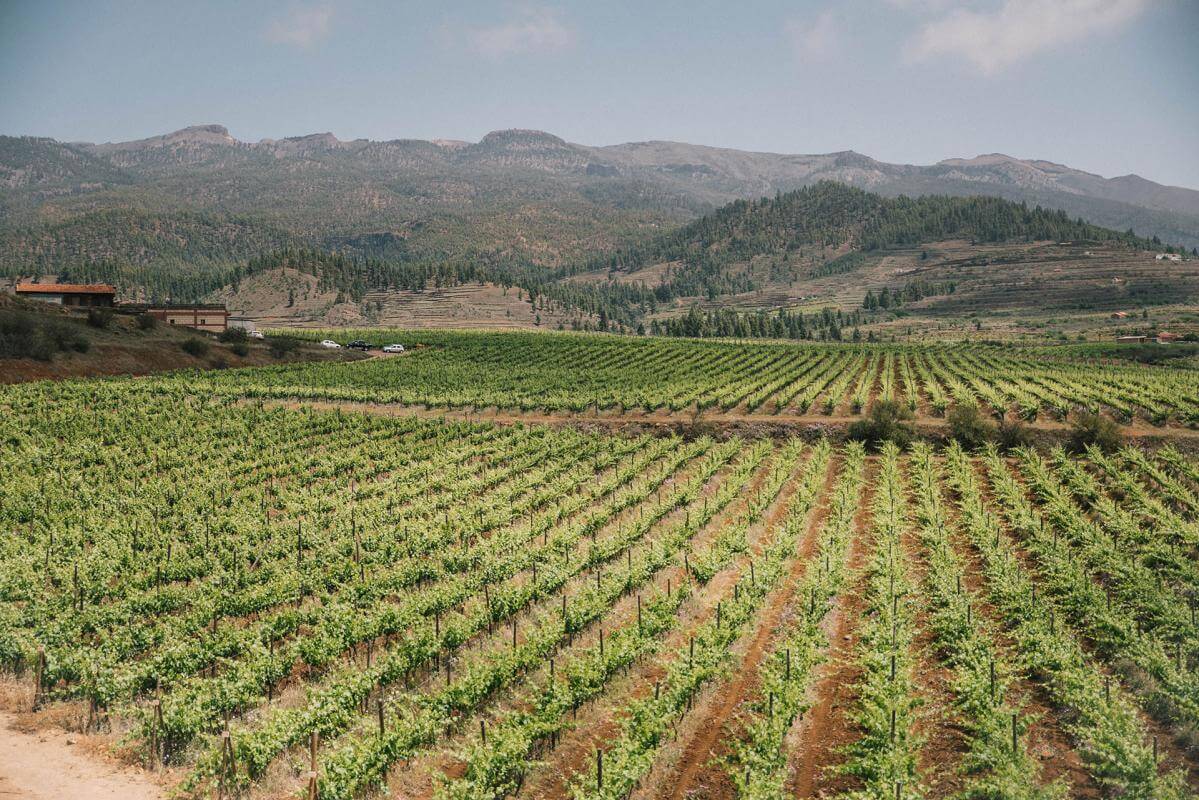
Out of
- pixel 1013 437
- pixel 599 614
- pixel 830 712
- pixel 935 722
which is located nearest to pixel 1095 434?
pixel 1013 437

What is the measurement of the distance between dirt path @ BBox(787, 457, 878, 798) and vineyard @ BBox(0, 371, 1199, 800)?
0.08 metres

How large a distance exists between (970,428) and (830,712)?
36.9m

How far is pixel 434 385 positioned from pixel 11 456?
3662 centimetres

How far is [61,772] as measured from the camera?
1380 cm

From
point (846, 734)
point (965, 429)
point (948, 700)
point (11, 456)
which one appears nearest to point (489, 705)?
point (846, 734)

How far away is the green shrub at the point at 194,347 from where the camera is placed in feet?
266

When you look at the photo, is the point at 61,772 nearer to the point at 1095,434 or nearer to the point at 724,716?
the point at 724,716

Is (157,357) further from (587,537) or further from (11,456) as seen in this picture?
(587,537)

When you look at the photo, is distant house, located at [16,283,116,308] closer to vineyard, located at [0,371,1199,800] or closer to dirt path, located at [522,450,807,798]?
vineyard, located at [0,371,1199,800]

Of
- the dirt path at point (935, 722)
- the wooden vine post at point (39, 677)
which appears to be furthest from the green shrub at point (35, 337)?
the dirt path at point (935, 722)

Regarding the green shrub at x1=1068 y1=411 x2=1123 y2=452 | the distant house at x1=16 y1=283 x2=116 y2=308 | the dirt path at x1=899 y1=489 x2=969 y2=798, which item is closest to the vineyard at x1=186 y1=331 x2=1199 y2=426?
the green shrub at x1=1068 y1=411 x2=1123 y2=452

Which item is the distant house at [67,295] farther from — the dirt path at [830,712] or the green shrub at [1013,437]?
the dirt path at [830,712]

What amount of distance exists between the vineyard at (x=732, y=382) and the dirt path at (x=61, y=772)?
45.8 meters

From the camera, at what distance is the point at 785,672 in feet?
55.1
